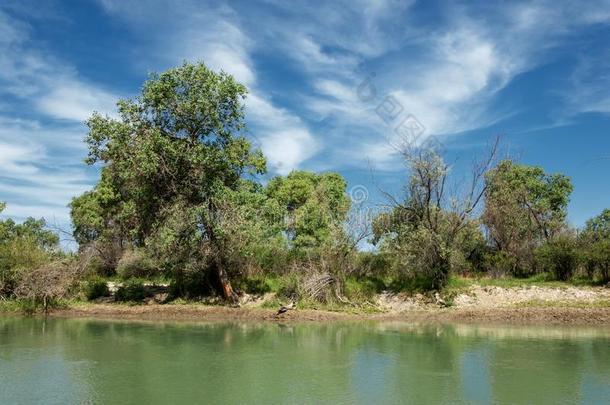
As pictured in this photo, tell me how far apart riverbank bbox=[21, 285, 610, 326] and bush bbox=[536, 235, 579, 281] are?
2.32 meters

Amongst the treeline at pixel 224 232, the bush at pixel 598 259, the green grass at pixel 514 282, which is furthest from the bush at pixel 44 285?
the bush at pixel 598 259

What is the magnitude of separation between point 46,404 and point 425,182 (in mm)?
21575

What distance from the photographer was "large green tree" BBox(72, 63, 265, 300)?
83.8 feet

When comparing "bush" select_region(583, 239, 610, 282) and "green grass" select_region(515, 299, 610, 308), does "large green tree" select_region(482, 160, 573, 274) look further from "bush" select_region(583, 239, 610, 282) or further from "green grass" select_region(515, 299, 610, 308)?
"green grass" select_region(515, 299, 610, 308)

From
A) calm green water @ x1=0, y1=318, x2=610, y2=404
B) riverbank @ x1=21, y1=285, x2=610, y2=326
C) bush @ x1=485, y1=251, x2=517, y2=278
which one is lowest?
calm green water @ x1=0, y1=318, x2=610, y2=404

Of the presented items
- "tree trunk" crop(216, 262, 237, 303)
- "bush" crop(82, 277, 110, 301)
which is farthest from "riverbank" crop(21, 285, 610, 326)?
"bush" crop(82, 277, 110, 301)

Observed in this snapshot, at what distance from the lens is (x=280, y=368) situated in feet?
44.6

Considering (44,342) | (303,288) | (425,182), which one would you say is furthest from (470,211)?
(44,342)

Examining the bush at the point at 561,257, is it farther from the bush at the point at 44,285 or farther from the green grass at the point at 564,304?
the bush at the point at 44,285

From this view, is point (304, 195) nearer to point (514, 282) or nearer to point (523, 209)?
point (523, 209)

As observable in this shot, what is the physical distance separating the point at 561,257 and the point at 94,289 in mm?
24279

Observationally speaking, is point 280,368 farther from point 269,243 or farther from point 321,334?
point 269,243

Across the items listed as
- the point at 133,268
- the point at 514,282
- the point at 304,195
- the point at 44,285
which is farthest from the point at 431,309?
the point at 304,195

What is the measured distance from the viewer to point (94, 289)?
96.4 ft
